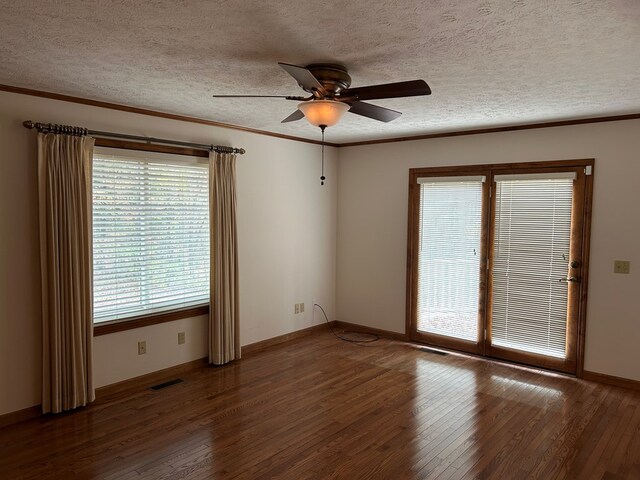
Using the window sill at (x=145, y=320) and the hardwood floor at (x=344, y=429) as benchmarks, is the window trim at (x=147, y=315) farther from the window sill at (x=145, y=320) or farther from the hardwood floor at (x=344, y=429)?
the hardwood floor at (x=344, y=429)

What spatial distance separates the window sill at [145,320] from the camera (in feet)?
12.8

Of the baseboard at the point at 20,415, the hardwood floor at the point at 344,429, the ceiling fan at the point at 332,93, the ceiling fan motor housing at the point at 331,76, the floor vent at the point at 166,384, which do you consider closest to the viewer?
the ceiling fan at the point at 332,93

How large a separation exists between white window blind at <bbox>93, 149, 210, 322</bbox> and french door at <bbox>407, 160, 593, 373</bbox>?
2517 millimetres

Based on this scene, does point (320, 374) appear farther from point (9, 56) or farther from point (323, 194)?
point (9, 56)

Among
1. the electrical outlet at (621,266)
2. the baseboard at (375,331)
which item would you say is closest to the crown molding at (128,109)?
the baseboard at (375,331)

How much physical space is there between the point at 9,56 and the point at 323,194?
391 cm

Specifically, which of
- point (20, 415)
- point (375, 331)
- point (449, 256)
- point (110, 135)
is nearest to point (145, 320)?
point (20, 415)

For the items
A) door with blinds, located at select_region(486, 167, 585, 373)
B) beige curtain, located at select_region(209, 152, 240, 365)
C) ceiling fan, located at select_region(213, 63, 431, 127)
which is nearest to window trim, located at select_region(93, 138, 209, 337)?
beige curtain, located at select_region(209, 152, 240, 365)

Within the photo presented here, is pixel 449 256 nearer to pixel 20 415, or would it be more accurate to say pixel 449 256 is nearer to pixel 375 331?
pixel 375 331

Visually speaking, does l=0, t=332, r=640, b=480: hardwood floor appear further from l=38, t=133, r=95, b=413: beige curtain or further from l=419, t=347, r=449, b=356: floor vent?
l=419, t=347, r=449, b=356: floor vent

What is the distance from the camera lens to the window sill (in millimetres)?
3914

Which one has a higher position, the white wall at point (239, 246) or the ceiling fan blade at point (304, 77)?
the ceiling fan blade at point (304, 77)

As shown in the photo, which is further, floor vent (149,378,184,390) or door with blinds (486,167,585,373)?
door with blinds (486,167,585,373)

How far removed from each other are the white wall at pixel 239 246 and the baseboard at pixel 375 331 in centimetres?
29
